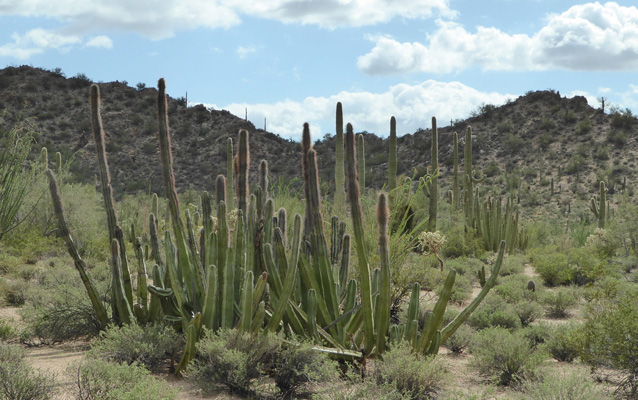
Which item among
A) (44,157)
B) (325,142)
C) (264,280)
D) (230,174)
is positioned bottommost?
(264,280)

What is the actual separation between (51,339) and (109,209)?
5.94 feet

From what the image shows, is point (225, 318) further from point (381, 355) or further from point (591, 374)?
point (591, 374)

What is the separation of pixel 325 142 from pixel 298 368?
→ 46995mm

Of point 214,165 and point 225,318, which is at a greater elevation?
point 214,165

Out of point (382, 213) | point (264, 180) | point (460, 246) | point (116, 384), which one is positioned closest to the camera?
point (116, 384)

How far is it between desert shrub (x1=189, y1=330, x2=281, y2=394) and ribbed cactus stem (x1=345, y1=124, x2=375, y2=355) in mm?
801

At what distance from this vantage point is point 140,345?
5.53 meters

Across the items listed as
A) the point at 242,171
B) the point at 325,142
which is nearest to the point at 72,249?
the point at 242,171

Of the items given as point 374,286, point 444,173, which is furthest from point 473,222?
point 444,173

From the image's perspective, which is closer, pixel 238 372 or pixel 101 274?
pixel 238 372

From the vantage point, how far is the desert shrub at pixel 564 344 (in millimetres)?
6519

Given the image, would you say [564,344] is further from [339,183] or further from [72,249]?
[72,249]

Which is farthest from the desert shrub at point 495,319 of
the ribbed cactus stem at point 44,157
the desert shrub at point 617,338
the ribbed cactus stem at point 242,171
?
the ribbed cactus stem at point 44,157

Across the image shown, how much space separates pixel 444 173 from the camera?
43.9 metres
